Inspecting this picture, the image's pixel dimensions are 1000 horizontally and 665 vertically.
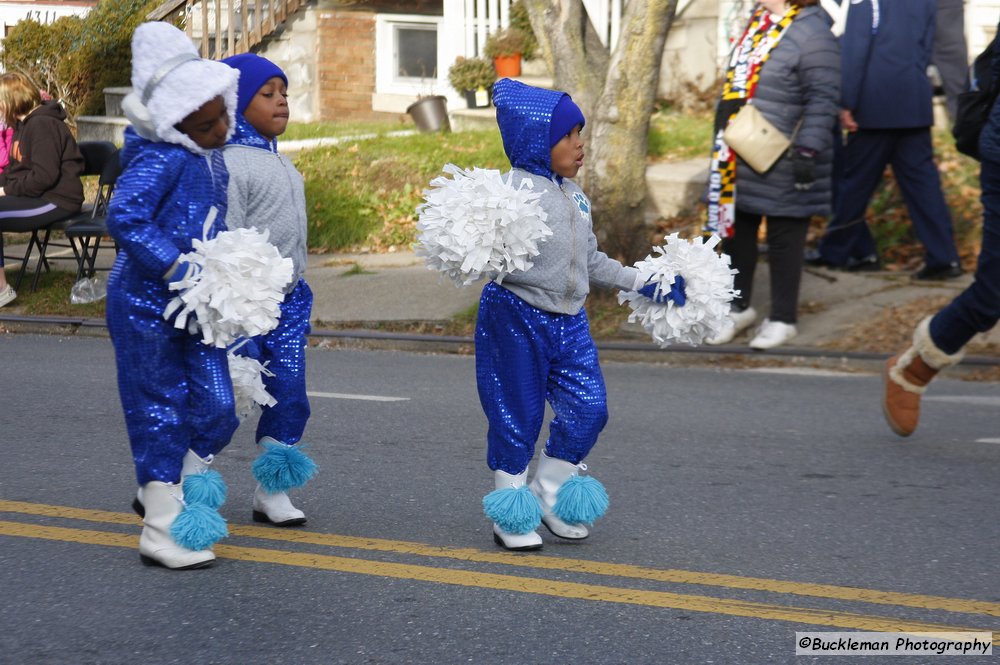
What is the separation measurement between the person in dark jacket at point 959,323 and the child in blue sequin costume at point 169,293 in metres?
3.22

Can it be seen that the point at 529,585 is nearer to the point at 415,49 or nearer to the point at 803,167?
the point at 803,167

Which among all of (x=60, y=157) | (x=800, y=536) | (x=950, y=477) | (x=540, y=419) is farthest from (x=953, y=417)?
(x=60, y=157)

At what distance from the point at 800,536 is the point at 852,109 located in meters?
5.91

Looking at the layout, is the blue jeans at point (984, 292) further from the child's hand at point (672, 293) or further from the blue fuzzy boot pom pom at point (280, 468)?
the blue fuzzy boot pom pom at point (280, 468)

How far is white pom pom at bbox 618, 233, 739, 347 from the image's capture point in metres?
4.80

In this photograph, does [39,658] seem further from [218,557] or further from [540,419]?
[540,419]

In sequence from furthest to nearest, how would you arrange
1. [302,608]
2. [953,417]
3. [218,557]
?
[953,417] → [218,557] → [302,608]

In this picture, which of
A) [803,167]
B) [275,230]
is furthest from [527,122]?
[803,167]

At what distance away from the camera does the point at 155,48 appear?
4328 millimetres

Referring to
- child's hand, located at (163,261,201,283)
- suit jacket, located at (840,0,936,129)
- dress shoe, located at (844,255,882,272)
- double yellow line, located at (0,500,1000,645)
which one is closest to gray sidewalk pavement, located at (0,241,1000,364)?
dress shoe, located at (844,255,882,272)

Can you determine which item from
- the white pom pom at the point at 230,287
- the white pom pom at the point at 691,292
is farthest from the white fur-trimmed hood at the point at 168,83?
the white pom pom at the point at 691,292

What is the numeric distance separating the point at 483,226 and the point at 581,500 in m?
1.02

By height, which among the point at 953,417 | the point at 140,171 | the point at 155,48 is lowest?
Answer: the point at 953,417

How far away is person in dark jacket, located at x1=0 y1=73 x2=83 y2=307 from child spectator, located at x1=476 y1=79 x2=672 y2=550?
286 inches
